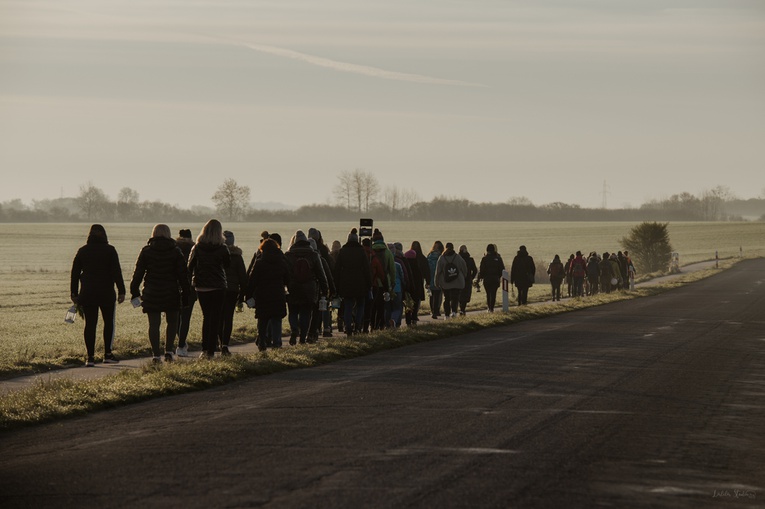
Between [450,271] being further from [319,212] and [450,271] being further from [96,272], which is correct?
[319,212]

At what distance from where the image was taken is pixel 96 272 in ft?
49.4

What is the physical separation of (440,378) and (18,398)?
4833mm

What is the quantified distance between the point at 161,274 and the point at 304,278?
331cm

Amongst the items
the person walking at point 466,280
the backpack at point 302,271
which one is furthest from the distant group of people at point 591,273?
the backpack at point 302,271

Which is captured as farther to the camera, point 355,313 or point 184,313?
point 355,313

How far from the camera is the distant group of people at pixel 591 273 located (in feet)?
129

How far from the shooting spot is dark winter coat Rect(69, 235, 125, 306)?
15.0 m

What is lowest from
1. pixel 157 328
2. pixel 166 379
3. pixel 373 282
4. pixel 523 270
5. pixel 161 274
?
pixel 166 379

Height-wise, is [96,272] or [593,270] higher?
[96,272]

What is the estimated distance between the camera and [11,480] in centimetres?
729

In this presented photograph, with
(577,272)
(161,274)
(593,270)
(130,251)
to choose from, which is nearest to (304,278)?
(161,274)

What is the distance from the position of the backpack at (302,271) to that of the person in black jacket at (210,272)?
2365 millimetres

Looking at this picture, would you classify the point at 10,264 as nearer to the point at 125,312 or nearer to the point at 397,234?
the point at 125,312

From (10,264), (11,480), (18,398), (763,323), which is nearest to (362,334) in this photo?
(18,398)
